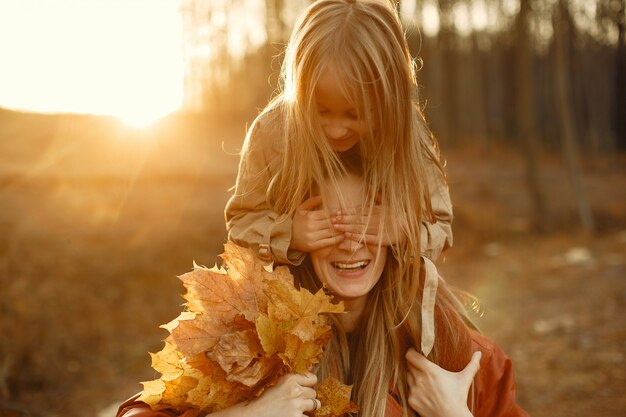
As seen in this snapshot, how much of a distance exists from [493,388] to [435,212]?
0.70 meters

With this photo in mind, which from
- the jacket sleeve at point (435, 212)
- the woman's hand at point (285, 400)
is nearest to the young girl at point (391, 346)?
the jacket sleeve at point (435, 212)

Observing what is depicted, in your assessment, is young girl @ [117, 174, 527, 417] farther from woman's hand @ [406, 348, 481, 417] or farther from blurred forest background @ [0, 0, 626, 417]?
blurred forest background @ [0, 0, 626, 417]

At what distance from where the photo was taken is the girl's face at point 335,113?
2072 mm

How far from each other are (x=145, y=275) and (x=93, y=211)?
2.94 metres

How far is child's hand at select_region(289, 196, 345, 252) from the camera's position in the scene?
215 centimetres

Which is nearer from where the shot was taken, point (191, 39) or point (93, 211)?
point (93, 211)

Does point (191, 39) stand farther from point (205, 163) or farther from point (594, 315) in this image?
point (594, 315)

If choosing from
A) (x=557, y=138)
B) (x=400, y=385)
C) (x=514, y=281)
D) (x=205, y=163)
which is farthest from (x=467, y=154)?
(x=400, y=385)

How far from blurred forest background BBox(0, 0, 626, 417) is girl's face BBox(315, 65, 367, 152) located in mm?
660

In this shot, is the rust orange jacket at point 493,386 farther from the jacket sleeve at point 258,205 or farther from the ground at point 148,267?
the jacket sleeve at point 258,205

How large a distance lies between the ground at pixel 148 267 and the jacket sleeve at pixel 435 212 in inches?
12.4

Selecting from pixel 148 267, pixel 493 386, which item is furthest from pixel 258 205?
pixel 148 267

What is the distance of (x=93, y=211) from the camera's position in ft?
38.2

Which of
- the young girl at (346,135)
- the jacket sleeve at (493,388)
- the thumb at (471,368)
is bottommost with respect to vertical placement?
the jacket sleeve at (493,388)
